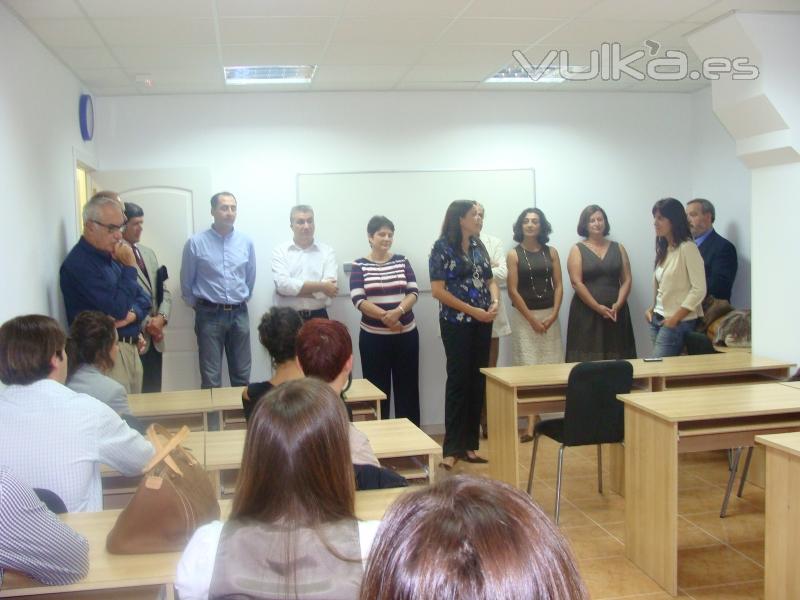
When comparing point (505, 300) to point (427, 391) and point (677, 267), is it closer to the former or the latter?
point (427, 391)

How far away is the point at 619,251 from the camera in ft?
21.2

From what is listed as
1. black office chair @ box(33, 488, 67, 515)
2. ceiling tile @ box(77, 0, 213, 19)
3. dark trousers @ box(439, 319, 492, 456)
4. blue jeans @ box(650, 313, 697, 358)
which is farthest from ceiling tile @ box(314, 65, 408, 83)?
black office chair @ box(33, 488, 67, 515)

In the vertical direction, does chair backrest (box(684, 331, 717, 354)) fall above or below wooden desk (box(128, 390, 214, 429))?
above

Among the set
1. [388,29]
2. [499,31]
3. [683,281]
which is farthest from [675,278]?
[388,29]

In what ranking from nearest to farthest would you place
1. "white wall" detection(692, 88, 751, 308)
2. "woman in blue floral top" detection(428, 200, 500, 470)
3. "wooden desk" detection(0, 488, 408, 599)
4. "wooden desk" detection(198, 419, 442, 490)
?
"wooden desk" detection(0, 488, 408, 599), "wooden desk" detection(198, 419, 442, 490), "woman in blue floral top" detection(428, 200, 500, 470), "white wall" detection(692, 88, 751, 308)

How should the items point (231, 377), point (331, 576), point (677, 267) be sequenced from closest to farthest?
point (331, 576) < point (677, 267) < point (231, 377)

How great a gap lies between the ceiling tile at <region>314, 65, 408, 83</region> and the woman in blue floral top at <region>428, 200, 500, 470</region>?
4.27 ft

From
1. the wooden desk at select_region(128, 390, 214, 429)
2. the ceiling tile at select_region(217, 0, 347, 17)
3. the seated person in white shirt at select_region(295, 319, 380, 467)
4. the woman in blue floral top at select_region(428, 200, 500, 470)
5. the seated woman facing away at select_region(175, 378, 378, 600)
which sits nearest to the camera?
the seated woman facing away at select_region(175, 378, 378, 600)

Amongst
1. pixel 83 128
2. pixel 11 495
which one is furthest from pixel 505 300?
pixel 11 495

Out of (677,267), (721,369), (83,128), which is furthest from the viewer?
(83,128)

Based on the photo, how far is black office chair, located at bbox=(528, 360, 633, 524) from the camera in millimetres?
4000

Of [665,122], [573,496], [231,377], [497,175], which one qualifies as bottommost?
[573,496]

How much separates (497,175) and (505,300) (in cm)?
107

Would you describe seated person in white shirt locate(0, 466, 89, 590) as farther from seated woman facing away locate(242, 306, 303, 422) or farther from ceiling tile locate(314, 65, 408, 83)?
ceiling tile locate(314, 65, 408, 83)
